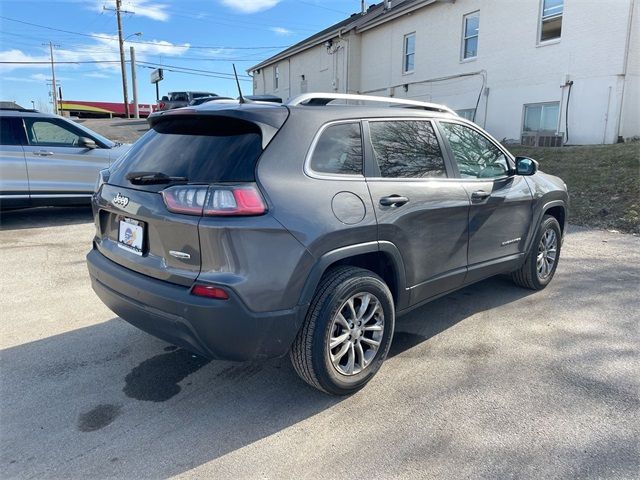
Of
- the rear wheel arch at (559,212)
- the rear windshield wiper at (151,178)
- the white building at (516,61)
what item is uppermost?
the white building at (516,61)

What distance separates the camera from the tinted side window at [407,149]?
3230mm

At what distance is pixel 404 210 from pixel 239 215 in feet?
3.90

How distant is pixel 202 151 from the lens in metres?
2.77

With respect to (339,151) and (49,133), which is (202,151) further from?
(49,133)

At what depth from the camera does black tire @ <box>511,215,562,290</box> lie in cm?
472

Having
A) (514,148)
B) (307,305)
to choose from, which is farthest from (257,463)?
(514,148)

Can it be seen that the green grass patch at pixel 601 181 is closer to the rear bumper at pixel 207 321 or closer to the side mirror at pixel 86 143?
the rear bumper at pixel 207 321

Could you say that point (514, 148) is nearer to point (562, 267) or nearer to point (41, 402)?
point (562, 267)

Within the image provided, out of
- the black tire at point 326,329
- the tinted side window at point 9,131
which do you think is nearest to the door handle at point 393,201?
the black tire at point 326,329

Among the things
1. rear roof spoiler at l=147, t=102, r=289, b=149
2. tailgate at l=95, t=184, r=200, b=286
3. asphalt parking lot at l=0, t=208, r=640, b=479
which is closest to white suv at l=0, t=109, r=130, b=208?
asphalt parking lot at l=0, t=208, r=640, b=479

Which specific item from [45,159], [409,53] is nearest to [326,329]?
[45,159]

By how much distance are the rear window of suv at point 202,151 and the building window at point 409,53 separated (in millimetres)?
19006

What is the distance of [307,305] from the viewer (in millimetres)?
2721

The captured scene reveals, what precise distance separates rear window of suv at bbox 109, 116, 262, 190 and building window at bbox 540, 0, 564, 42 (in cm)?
1443
